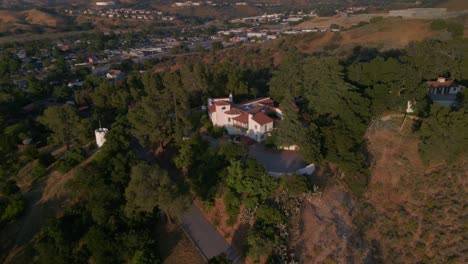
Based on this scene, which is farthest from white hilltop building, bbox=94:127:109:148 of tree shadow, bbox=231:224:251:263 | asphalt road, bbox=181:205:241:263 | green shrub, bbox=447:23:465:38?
green shrub, bbox=447:23:465:38

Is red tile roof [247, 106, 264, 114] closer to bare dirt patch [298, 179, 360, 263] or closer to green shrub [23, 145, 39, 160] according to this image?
bare dirt patch [298, 179, 360, 263]

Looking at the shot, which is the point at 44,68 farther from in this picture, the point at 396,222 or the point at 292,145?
the point at 396,222

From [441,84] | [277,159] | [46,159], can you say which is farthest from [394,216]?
[46,159]

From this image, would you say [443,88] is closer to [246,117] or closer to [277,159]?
[277,159]

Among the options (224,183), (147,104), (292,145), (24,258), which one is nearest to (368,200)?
(292,145)

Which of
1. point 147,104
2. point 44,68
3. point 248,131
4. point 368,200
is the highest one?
point 147,104

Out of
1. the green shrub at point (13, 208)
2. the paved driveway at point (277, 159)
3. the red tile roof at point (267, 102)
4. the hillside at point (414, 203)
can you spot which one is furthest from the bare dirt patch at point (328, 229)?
the green shrub at point (13, 208)
